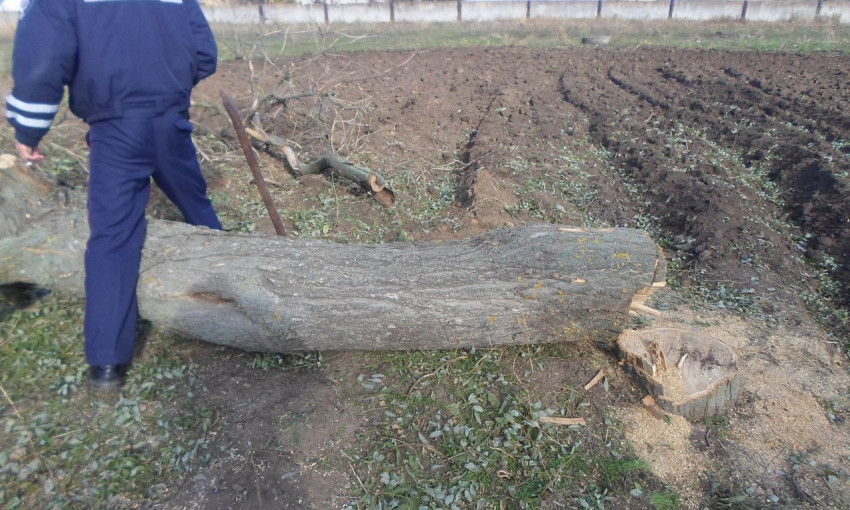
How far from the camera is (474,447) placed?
2311mm

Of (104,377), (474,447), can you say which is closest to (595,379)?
(474,447)

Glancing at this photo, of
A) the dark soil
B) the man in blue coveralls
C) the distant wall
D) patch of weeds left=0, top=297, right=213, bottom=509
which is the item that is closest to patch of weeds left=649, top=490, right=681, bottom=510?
the dark soil

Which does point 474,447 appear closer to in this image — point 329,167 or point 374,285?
point 374,285

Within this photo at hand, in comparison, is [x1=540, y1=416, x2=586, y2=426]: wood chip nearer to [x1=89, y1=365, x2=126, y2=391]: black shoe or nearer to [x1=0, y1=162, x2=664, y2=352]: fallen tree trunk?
[x1=0, y1=162, x2=664, y2=352]: fallen tree trunk

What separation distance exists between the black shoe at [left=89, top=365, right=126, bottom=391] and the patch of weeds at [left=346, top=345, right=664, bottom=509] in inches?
48.7

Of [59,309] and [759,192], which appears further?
[759,192]

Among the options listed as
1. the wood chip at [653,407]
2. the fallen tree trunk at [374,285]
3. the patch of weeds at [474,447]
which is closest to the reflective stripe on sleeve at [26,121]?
the fallen tree trunk at [374,285]

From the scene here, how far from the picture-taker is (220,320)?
101 inches

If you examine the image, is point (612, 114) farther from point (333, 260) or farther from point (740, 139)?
point (333, 260)

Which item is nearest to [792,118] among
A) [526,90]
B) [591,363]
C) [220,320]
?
[526,90]

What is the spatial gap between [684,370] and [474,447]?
1191 mm

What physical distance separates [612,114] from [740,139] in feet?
5.61

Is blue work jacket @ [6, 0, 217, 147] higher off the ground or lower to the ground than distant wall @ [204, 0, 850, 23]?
lower

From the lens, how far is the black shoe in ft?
8.04
